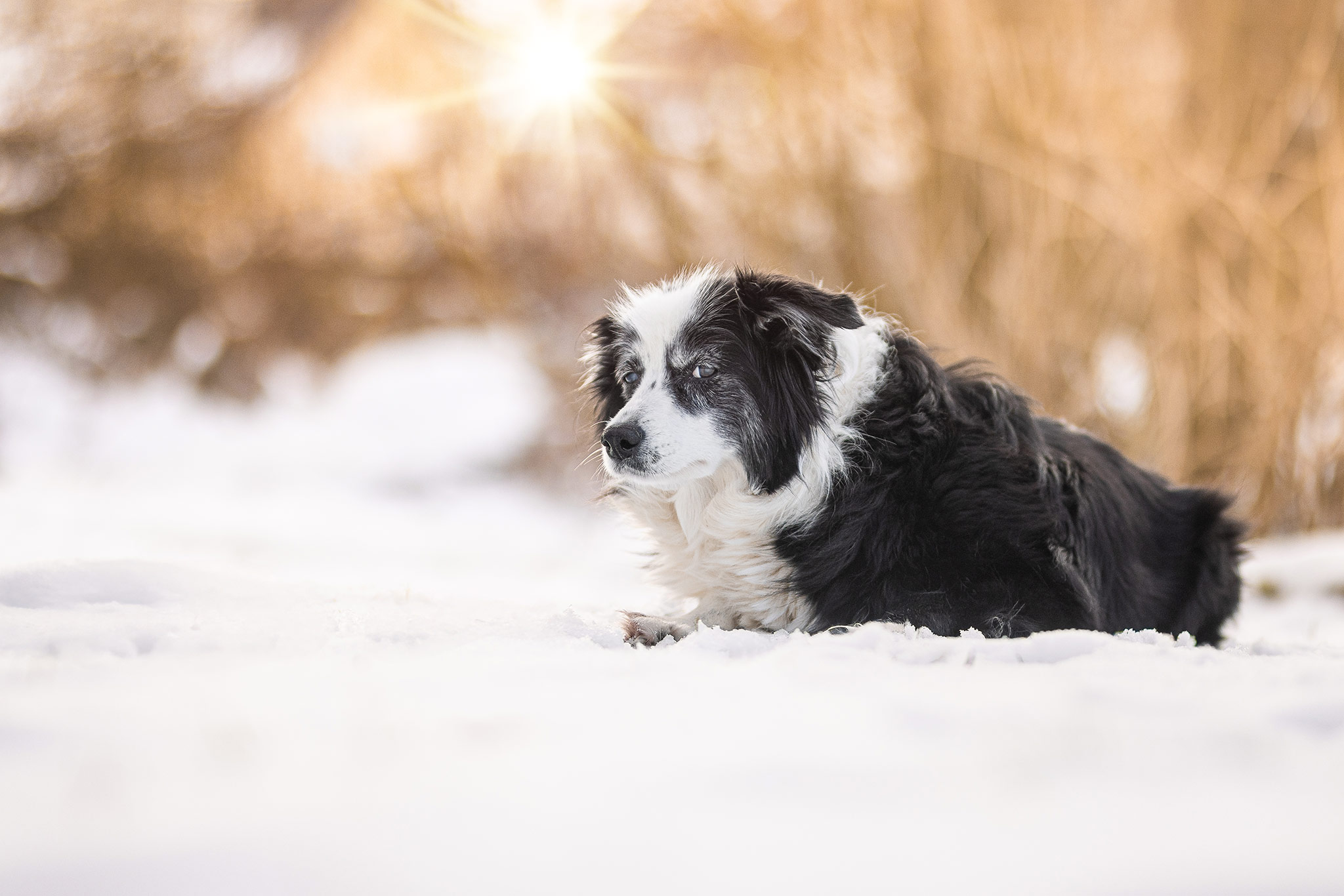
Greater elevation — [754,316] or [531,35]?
[531,35]

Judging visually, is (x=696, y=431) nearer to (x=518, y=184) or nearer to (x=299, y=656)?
(x=299, y=656)

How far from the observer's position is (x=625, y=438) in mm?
2596

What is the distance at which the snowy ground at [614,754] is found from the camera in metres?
1.06

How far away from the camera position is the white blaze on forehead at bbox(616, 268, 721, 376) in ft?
9.20

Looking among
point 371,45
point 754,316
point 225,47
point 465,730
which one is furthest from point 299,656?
point 225,47

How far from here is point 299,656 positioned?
1804mm

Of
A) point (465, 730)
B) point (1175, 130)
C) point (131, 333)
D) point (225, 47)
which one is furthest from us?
point (131, 333)

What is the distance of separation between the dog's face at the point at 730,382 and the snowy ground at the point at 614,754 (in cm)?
55

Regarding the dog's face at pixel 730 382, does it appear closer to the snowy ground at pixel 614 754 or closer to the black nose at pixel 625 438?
the black nose at pixel 625 438

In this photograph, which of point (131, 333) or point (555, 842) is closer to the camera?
point (555, 842)

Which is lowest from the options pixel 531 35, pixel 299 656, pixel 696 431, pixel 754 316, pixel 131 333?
pixel 299 656

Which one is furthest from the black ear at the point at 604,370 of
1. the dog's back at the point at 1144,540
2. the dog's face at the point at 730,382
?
the dog's back at the point at 1144,540

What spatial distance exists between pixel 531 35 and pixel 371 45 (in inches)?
90.6

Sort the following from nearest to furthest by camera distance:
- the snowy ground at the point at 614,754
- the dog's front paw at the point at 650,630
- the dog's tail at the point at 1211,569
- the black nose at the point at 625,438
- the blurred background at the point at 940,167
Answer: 1. the snowy ground at the point at 614,754
2. the dog's front paw at the point at 650,630
3. the black nose at the point at 625,438
4. the dog's tail at the point at 1211,569
5. the blurred background at the point at 940,167
